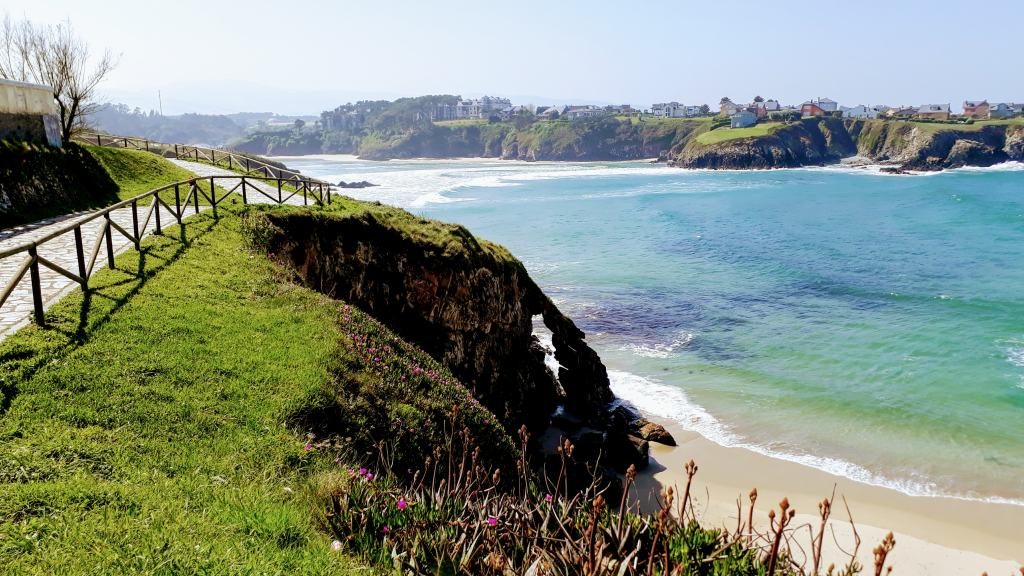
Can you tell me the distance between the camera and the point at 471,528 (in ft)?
21.2

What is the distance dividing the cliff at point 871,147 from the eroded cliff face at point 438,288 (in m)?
129

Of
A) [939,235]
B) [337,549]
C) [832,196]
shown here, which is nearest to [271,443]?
[337,549]

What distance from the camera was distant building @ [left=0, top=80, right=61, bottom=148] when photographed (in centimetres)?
2181

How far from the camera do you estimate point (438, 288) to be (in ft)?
67.6

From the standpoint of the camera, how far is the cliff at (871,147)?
131500 mm

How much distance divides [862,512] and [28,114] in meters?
28.4

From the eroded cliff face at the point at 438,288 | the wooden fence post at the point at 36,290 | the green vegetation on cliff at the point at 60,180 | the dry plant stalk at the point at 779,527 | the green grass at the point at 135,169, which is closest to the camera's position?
the dry plant stalk at the point at 779,527

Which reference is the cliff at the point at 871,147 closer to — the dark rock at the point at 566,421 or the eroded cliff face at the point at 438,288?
the dark rock at the point at 566,421

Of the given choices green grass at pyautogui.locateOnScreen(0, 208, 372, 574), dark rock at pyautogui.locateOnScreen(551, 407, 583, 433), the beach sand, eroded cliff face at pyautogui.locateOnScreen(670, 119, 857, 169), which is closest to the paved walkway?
green grass at pyautogui.locateOnScreen(0, 208, 372, 574)

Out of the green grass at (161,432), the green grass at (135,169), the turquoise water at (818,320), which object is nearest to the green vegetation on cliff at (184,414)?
the green grass at (161,432)

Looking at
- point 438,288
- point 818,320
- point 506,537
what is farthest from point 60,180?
point 818,320

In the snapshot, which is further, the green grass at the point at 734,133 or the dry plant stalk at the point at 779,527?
the green grass at the point at 734,133

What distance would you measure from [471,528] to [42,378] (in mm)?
6069

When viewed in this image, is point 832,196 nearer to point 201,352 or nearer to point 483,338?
point 483,338
